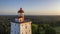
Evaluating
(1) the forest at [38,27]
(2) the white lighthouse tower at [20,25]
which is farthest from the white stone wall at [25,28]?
(1) the forest at [38,27]

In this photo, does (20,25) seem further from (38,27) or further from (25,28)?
(38,27)

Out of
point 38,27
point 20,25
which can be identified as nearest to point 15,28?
point 20,25

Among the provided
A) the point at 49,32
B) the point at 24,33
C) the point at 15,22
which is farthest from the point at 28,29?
the point at 49,32

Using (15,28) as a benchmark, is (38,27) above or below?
below

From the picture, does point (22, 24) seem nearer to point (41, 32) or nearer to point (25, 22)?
point (25, 22)

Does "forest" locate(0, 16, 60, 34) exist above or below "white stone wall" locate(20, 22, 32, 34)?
below

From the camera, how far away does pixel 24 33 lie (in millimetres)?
4180

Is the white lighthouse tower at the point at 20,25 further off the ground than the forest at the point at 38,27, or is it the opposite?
the white lighthouse tower at the point at 20,25

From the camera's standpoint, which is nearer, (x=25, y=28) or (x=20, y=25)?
(x=20, y=25)

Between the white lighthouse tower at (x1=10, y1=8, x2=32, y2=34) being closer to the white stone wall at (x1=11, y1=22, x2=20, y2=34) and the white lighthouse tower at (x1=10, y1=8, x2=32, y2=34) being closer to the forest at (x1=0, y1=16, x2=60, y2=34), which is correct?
the white stone wall at (x1=11, y1=22, x2=20, y2=34)

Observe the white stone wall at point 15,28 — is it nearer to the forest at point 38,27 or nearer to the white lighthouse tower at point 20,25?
the white lighthouse tower at point 20,25

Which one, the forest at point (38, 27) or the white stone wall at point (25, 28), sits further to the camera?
the forest at point (38, 27)

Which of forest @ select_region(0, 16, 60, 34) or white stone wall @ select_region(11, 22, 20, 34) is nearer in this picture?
white stone wall @ select_region(11, 22, 20, 34)

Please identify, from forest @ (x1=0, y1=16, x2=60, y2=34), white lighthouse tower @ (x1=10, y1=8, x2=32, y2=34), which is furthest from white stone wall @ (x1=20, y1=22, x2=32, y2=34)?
forest @ (x1=0, y1=16, x2=60, y2=34)
